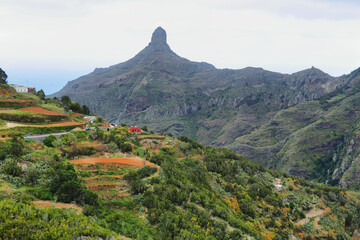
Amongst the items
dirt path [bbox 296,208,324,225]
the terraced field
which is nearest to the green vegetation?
the terraced field

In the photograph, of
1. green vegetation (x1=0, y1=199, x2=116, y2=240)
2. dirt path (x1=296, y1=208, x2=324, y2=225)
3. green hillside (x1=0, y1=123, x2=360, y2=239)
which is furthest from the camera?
dirt path (x1=296, y1=208, x2=324, y2=225)

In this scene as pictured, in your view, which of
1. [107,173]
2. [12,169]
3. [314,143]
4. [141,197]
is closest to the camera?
[12,169]

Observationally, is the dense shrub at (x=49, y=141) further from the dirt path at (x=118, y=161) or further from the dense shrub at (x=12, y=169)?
the dense shrub at (x=12, y=169)

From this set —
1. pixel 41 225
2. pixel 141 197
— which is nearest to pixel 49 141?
pixel 141 197

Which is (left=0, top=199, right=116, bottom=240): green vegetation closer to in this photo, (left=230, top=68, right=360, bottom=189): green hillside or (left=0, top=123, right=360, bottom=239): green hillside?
(left=0, top=123, right=360, bottom=239): green hillside

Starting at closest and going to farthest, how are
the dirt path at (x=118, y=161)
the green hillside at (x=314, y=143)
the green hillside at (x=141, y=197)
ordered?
the green hillside at (x=141, y=197) → the dirt path at (x=118, y=161) → the green hillside at (x=314, y=143)

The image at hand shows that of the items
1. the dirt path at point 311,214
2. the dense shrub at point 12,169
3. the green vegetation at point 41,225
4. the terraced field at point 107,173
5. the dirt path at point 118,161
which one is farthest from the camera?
the dirt path at point 311,214

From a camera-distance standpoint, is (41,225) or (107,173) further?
(107,173)

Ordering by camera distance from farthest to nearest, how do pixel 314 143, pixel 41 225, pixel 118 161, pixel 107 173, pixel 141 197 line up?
pixel 314 143
pixel 118 161
pixel 107 173
pixel 141 197
pixel 41 225

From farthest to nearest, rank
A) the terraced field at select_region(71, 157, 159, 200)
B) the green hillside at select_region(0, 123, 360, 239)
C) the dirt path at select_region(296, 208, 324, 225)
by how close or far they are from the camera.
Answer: the dirt path at select_region(296, 208, 324, 225) → the terraced field at select_region(71, 157, 159, 200) → the green hillside at select_region(0, 123, 360, 239)

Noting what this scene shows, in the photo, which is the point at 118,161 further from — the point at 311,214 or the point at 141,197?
the point at 311,214

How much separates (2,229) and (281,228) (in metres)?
36.9

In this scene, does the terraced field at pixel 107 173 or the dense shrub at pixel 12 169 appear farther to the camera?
the terraced field at pixel 107 173

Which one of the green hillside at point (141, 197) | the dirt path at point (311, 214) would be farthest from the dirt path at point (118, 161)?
the dirt path at point (311, 214)
